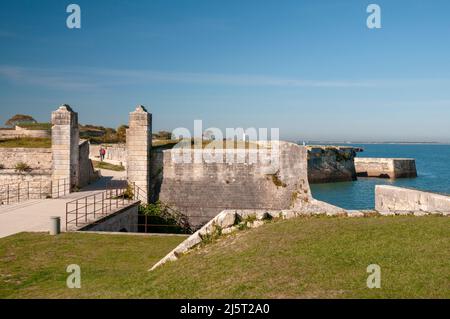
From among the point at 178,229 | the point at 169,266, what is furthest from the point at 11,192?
the point at 169,266

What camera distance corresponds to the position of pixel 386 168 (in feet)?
234

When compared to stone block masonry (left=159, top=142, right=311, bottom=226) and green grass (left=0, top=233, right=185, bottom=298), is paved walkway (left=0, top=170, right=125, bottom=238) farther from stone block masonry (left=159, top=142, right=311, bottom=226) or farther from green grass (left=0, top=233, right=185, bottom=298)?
stone block masonry (left=159, top=142, right=311, bottom=226)

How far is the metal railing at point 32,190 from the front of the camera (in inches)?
870

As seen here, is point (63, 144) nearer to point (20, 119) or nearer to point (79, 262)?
point (79, 262)

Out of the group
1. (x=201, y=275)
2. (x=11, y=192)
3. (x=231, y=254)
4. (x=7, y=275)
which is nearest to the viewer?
(x=201, y=275)

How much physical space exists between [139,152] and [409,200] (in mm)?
12592

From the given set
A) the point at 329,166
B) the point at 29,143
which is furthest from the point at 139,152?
the point at 329,166

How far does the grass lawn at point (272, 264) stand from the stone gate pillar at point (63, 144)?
9.88 m

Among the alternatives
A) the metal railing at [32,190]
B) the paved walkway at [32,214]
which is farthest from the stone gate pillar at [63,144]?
the paved walkway at [32,214]

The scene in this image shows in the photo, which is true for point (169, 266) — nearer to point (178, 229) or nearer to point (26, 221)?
point (26, 221)

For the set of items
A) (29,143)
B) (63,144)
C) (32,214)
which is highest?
(29,143)

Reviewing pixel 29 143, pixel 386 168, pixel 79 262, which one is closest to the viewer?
pixel 79 262

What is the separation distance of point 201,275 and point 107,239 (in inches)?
255
